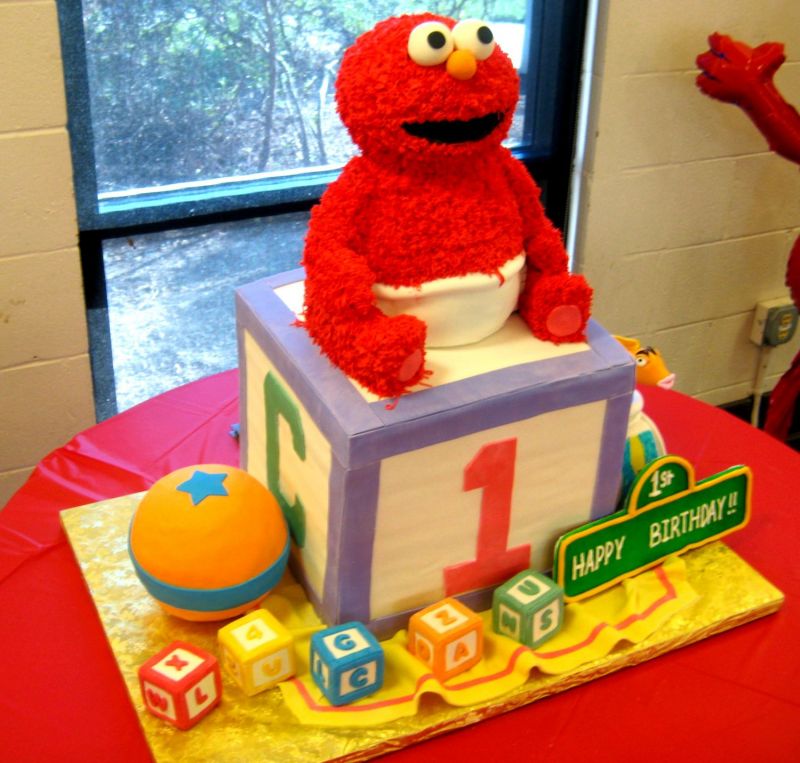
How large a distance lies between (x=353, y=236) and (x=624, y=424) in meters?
0.33

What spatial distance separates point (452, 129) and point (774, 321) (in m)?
1.49

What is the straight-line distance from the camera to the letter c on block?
40.9 inches

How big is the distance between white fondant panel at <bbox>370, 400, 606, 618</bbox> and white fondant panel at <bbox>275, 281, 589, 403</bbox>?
0.06 metres

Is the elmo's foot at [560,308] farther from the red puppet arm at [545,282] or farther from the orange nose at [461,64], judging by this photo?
the orange nose at [461,64]

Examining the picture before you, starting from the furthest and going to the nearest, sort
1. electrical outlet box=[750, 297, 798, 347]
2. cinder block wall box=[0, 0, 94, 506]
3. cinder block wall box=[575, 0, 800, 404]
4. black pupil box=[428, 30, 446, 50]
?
1. electrical outlet box=[750, 297, 798, 347]
2. cinder block wall box=[575, 0, 800, 404]
3. cinder block wall box=[0, 0, 94, 506]
4. black pupil box=[428, 30, 446, 50]

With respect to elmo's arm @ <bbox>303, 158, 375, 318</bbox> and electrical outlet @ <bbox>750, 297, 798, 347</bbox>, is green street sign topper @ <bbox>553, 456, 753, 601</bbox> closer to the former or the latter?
elmo's arm @ <bbox>303, 158, 375, 318</bbox>

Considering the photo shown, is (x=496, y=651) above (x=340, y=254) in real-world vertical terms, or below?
below

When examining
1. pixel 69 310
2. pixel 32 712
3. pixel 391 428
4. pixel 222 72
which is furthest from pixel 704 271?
pixel 32 712

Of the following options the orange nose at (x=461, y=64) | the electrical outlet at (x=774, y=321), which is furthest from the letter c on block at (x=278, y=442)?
the electrical outlet at (x=774, y=321)

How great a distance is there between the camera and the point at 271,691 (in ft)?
3.18

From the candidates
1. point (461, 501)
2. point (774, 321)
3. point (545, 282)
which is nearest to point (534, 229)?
point (545, 282)

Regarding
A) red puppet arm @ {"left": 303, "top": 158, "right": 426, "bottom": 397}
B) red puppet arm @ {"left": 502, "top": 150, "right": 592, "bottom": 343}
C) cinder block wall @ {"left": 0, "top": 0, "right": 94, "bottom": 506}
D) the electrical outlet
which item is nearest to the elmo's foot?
red puppet arm @ {"left": 502, "top": 150, "right": 592, "bottom": 343}

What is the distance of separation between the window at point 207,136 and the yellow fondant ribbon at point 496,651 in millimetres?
850

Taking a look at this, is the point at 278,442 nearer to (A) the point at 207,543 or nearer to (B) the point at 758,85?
(A) the point at 207,543
